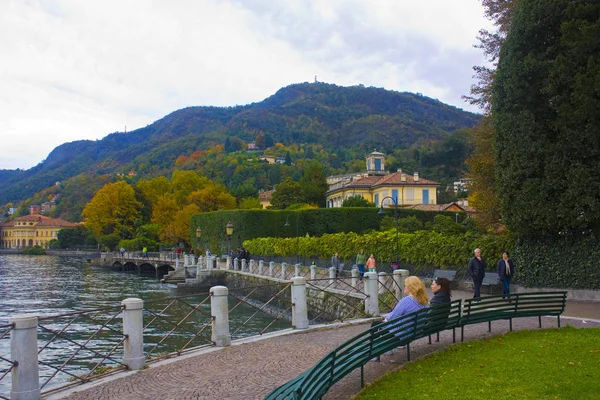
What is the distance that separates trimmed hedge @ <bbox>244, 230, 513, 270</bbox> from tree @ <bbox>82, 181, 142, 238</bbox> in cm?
5110

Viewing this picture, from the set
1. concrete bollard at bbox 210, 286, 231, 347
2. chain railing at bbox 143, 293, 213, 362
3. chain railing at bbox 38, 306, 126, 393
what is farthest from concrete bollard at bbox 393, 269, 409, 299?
chain railing at bbox 38, 306, 126, 393

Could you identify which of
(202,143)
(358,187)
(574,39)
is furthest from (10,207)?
(574,39)

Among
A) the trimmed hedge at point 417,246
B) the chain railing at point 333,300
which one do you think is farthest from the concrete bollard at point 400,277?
the trimmed hedge at point 417,246

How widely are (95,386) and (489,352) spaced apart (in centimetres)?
656

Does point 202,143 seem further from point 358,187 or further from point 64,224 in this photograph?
point 358,187

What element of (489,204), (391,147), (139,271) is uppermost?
(391,147)

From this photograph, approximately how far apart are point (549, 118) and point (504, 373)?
46.2 feet

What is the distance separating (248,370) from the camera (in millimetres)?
9078

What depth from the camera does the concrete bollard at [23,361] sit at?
25.3 feet

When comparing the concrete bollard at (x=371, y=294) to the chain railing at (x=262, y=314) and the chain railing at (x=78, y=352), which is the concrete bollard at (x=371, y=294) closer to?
the chain railing at (x=262, y=314)

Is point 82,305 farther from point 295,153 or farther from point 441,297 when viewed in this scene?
point 295,153

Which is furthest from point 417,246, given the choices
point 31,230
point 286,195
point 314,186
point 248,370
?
point 31,230

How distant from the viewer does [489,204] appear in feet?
77.4

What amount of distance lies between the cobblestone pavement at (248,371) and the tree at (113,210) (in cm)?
7468
